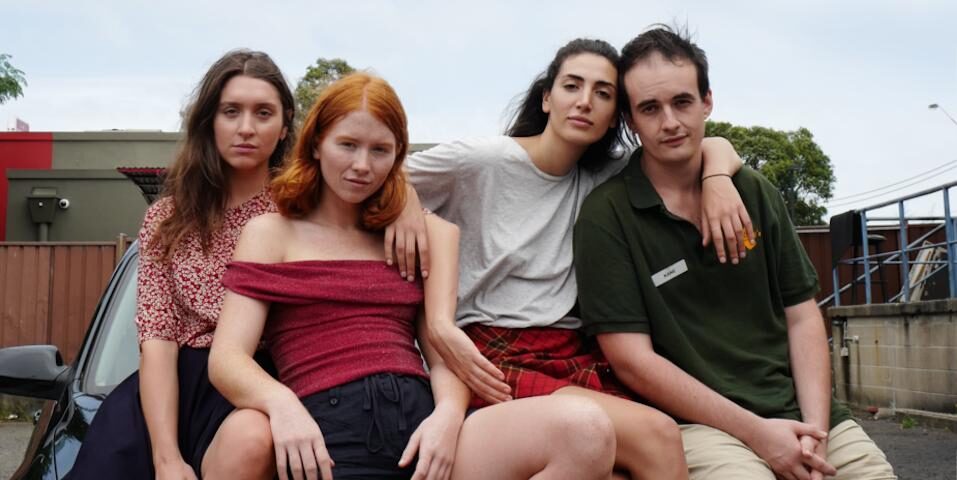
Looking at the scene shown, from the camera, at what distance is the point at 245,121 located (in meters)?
2.88

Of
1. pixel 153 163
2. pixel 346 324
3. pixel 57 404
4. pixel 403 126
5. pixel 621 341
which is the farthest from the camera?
pixel 153 163

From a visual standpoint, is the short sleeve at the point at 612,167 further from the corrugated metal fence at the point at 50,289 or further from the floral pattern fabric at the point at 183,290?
the corrugated metal fence at the point at 50,289

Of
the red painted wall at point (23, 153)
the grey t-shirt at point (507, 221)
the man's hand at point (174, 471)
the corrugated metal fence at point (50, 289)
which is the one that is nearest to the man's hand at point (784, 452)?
the grey t-shirt at point (507, 221)

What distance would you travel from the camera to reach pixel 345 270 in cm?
249

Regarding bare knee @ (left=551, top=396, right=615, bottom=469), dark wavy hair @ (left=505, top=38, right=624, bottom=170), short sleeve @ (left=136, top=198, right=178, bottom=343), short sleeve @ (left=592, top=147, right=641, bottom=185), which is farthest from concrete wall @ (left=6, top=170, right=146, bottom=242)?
bare knee @ (left=551, top=396, right=615, bottom=469)

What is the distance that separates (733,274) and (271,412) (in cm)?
145

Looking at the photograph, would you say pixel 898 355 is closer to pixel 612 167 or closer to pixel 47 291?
pixel 612 167

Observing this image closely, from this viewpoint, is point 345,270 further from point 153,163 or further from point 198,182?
point 153,163

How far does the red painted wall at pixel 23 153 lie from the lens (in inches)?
1013

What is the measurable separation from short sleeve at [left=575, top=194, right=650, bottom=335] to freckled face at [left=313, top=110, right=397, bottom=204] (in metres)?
0.65

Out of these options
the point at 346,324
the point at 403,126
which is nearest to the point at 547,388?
the point at 346,324

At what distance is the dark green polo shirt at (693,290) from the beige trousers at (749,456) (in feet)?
0.37

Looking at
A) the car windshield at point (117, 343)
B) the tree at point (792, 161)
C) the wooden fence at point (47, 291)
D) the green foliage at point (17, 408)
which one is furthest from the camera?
the tree at point (792, 161)

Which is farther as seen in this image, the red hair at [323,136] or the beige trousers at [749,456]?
the beige trousers at [749,456]
